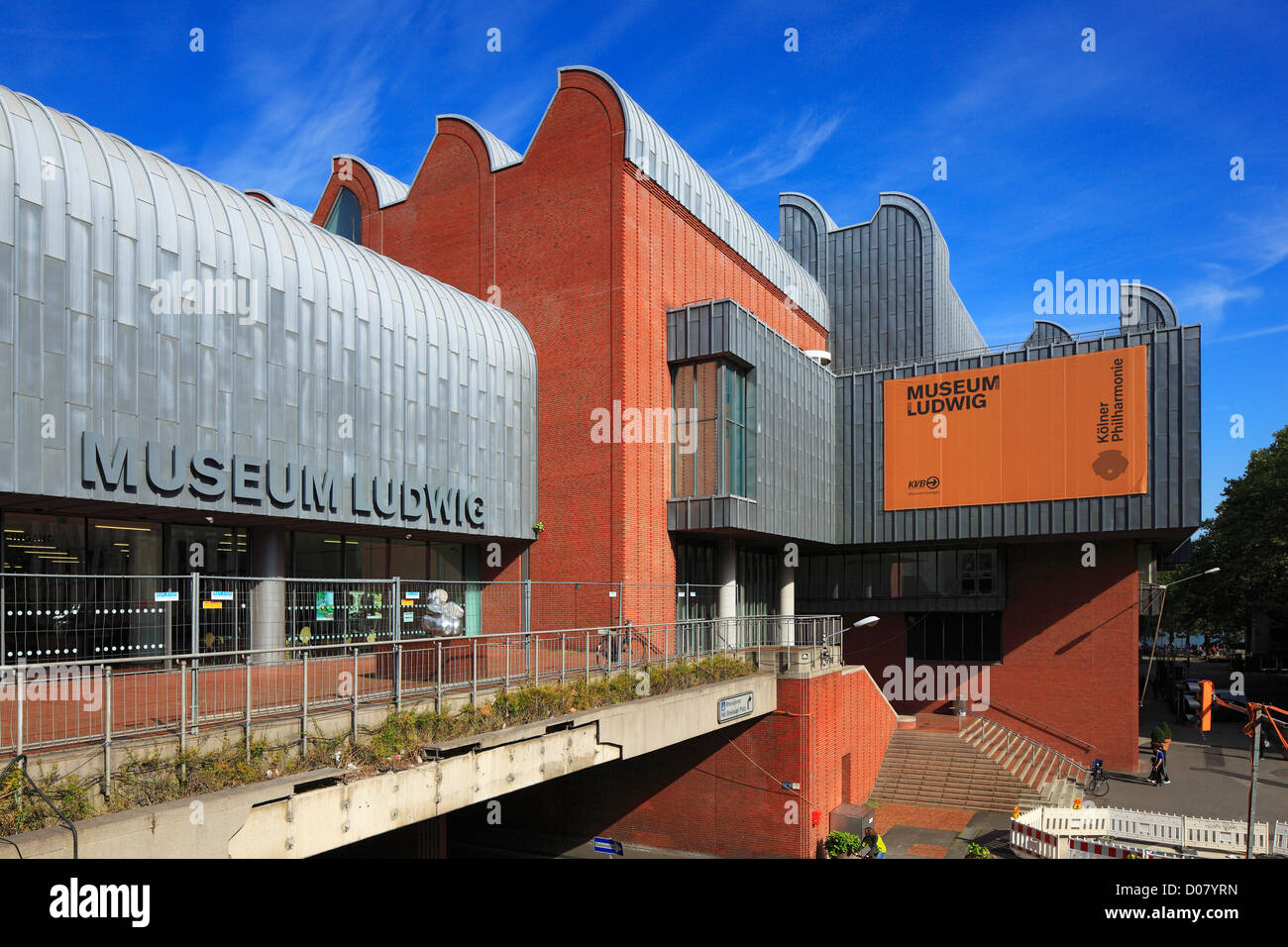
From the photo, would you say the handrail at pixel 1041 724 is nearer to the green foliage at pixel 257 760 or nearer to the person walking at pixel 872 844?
the person walking at pixel 872 844

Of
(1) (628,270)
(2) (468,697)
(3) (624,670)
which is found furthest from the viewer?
(1) (628,270)

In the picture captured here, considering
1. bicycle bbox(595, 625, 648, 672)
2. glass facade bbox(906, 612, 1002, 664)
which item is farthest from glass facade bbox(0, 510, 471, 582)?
glass facade bbox(906, 612, 1002, 664)

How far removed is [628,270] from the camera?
26.2 metres

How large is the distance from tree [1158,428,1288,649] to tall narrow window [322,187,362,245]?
1897 inches

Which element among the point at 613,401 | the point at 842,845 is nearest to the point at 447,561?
the point at 613,401

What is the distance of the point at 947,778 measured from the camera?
27812 mm

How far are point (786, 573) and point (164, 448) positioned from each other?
22.9 m

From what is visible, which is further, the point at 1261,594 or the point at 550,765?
the point at 1261,594

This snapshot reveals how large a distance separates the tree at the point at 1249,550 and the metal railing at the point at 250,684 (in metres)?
48.4

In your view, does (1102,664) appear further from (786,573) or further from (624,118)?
(624,118)

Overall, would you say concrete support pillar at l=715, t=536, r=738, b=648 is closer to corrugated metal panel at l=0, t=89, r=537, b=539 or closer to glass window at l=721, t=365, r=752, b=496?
glass window at l=721, t=365, r=752, b=496

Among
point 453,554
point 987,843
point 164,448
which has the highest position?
point 164,448

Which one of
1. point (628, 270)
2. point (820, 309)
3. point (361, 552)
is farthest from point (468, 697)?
point (820, 309)

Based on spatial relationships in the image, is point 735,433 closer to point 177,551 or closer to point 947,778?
point 947,778
